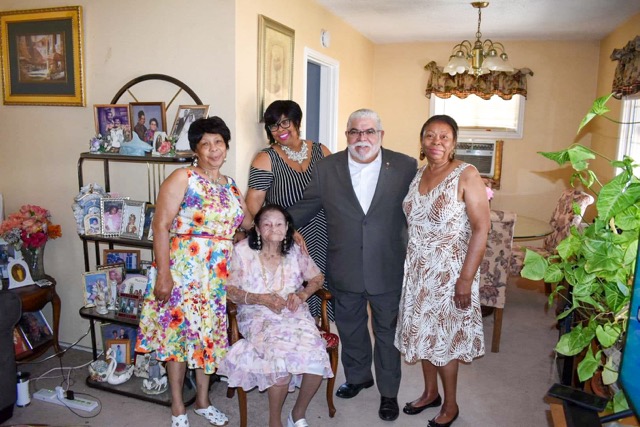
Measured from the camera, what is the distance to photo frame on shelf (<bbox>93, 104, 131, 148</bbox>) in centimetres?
302

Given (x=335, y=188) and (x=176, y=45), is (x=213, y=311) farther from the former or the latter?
(x=176, y=45)

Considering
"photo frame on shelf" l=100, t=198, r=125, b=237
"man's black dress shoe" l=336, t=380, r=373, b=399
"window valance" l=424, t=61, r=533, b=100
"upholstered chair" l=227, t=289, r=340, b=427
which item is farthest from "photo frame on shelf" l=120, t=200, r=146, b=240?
"window valance" l=424, t=61, r=533, b=100

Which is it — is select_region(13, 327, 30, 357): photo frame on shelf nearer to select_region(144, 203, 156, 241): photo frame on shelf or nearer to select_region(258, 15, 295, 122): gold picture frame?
select_region(144, 203, 156, 241): photo frame on shelf

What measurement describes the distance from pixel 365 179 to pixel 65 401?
6.24 feet

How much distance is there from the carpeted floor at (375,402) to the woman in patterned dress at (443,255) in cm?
46

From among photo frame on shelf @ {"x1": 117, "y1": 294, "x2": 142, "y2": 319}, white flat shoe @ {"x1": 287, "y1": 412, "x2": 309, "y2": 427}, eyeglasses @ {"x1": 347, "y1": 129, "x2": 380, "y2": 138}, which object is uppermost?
eyeglasses @ {"x1": 347, "y1": 129, "x2": 380, "y2": 138}

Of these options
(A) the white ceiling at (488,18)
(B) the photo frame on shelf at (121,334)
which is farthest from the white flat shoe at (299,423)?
(A) the white ceiling at (488,18)

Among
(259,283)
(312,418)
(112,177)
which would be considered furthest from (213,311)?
(112,177)

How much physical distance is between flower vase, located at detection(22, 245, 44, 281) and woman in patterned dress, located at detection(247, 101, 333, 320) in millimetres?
1463

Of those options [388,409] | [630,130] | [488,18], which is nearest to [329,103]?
[488,18]

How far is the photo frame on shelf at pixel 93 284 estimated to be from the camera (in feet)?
9.57

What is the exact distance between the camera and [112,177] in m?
3.25

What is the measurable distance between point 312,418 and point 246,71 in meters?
1.90

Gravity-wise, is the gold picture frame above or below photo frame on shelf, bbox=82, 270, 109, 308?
above
